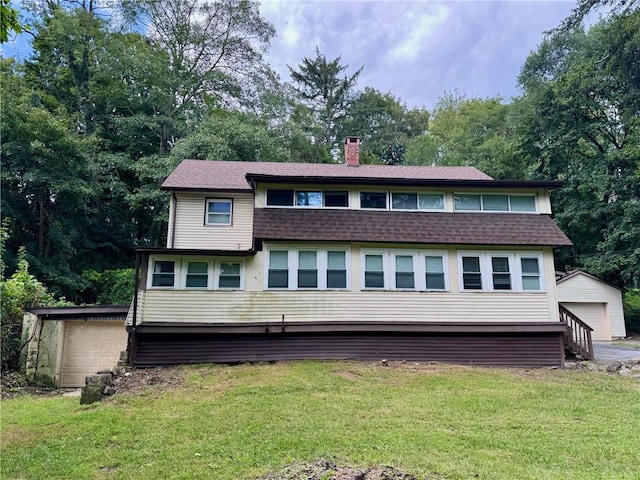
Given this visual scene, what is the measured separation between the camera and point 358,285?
11492mm

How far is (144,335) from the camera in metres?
10.9

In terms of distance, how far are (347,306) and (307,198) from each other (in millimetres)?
3437

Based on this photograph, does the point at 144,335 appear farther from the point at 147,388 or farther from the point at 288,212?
the point at 288,212

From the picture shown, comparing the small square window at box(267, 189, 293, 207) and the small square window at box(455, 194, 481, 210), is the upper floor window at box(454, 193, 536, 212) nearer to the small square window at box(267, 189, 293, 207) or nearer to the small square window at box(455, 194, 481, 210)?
the small square window at box(455, 194, 481, 210)

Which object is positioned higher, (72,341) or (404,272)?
(404,272)

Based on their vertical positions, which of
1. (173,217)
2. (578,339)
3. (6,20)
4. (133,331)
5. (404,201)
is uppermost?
(404,201)

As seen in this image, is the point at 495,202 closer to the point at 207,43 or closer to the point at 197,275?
the point at 197,275

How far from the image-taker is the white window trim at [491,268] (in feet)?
38.0

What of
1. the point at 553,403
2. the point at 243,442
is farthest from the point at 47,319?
the point at 553,403

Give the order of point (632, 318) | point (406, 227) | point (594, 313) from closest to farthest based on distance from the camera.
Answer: point (406, 227), point (594, 313), point (632, 318)

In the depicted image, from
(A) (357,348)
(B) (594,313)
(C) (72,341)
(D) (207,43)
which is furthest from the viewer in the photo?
(D) (207,43)

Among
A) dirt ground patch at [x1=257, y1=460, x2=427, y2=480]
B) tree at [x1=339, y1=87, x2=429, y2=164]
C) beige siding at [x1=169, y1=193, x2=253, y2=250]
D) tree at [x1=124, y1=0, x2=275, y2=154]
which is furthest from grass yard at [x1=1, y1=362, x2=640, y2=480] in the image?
tree at [x1=339, y1=87, x2=429, y2=164]

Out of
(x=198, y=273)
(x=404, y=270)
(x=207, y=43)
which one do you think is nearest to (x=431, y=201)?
(x=404, y=270)

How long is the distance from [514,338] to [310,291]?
5838 millimetres
